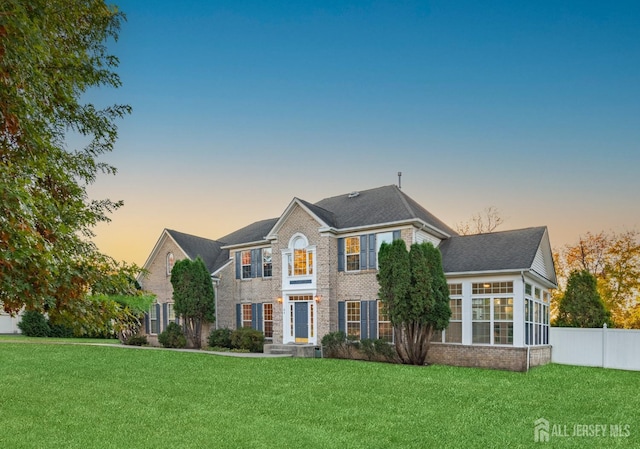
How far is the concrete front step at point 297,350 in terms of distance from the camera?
1848 cm

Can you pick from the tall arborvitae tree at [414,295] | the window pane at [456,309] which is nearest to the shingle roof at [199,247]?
the tall arborvitae tree at [414,295]

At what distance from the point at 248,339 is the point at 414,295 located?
898 centimetres

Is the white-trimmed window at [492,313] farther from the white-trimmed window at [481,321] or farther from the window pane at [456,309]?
the window pane at [456,309]

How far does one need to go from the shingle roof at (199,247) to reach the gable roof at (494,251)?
13653 millimetres

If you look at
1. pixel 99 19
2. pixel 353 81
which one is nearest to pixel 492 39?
pixel 353 81

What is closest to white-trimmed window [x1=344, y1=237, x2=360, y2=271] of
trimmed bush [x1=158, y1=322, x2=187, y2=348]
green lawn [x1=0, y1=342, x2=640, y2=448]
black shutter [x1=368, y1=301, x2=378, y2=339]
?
black shutter [x1=368, y1=301, x2=378, y2=339]

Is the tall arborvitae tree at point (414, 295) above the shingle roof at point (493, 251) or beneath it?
beneath

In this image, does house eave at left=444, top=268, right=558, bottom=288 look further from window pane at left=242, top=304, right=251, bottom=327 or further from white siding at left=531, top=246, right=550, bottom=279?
window pane at left=242, top=304, right=251, bottom=327

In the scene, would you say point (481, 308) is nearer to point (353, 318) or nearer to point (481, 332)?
point (481, 332)

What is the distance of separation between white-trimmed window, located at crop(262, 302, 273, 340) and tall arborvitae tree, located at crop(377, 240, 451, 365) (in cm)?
761

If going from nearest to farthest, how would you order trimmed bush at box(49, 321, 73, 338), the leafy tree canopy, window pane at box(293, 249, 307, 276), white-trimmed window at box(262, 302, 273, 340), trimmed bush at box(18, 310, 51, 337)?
1. window pane at box(293, 249, 307, 276)
2. white-trimmed window at box(262, 302, 273, 340)
3. the leafy tree canopy
4. trimmed bush at box(18, 310, 51, 337)
5. trimmed bush at box(49, 321, 73, 338)

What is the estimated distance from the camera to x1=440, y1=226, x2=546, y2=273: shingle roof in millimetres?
15936

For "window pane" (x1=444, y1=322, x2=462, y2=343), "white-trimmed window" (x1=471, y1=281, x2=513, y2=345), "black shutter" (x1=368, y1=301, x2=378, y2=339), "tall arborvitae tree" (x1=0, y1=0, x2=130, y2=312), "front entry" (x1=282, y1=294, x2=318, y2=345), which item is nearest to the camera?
"tall arborvitae tree" (x1=0, y1=0, x2=130, y2=312)

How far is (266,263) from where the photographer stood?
880 inches
